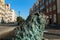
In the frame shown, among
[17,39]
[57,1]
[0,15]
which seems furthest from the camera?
[0,15]

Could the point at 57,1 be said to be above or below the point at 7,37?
above

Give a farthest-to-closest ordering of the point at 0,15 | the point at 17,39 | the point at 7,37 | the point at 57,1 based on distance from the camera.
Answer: the point at 0,15, the point at 57,1, the point at 7,37, the point at 17,39

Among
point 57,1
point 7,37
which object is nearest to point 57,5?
point 57,1

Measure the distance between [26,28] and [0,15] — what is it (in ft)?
371

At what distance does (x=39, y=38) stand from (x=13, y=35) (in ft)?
1.28

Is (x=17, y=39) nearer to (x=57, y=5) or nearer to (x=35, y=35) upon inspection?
(x=35, y=35)

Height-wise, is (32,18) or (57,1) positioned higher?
(57,1)

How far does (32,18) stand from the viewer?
2604 millimetres

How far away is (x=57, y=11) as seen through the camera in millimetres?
57344

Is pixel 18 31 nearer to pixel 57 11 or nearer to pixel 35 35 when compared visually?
pixel 35 35

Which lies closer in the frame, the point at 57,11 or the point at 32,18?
the point at 32,18

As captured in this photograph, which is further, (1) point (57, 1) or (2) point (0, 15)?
(2) point (0, 15)

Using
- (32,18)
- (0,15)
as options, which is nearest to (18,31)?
(32,18)

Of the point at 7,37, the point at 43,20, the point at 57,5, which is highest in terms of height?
the point at 57,5
